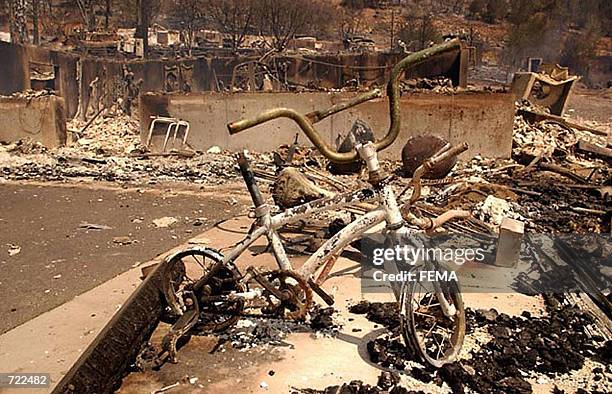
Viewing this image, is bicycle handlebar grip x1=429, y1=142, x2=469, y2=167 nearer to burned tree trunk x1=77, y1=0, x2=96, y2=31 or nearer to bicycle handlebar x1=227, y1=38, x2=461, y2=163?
bicycle handlebar x1=227, y1=38, x2=461, y2=163

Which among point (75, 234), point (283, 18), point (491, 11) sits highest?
point (491, 11)

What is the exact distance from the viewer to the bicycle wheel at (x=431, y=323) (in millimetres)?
3389

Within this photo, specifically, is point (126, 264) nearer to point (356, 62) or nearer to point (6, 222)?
point (6, 222)

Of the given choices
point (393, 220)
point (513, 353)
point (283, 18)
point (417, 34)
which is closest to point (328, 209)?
point (393, 220)

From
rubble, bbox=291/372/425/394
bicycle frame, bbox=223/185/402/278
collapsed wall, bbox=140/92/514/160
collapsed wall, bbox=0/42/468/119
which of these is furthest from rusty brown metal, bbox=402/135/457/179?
rubble, bbox=291/372/425/394

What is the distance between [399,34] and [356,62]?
18850mm

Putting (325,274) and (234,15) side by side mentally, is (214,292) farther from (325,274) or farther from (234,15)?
(234,15)

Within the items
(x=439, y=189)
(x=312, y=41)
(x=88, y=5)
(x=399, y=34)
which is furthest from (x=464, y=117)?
(x=88, y=5)

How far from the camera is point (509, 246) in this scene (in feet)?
17.3

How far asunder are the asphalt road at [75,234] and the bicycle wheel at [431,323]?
290 centimetres

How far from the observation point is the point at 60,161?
36.3 feet

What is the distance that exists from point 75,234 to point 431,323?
4.54 meters

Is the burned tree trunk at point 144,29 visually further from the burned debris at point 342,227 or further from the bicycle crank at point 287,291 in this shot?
the bicycle crank at point 287,291

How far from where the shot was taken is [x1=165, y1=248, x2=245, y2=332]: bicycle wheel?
3756mm
